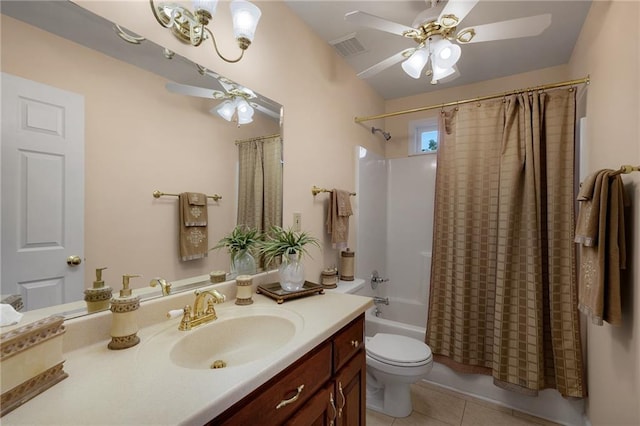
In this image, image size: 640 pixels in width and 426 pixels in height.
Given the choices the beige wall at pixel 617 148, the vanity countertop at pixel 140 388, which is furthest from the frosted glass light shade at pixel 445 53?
the vanity countertop at pixel 140 388

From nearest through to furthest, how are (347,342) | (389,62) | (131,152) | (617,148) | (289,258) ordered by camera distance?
(131,152), (347,342), (617,148), (289,258), (389,62)

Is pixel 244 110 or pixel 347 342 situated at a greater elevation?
pixel 244 110

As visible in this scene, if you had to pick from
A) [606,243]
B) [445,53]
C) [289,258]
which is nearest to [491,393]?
[606,243]

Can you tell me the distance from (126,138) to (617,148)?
6.72ft

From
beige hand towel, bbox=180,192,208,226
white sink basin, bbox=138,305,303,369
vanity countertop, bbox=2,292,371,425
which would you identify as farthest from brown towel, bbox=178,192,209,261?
vanity countertop, bbox=2,292,371,425

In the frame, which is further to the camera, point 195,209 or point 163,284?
point 195,209

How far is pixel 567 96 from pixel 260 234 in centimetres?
213

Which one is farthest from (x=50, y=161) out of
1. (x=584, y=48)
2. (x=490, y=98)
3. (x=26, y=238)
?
(x=584, y=48)

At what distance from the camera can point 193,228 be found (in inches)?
47.1

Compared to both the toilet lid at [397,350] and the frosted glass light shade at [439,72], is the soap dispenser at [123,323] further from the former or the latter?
the frosted glass light shade at [439,72]

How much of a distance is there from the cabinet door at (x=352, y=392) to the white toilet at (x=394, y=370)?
52 cm

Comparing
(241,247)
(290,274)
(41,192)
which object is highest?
(41,192)

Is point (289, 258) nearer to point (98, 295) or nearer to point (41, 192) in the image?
point (98, 295)

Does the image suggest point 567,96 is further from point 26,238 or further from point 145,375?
point 26,238
